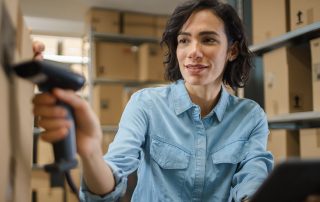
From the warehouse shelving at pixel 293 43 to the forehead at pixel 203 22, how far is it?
2.39 feet

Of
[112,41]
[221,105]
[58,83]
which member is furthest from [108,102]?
[58,83]

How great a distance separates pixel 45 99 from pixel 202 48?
777mm

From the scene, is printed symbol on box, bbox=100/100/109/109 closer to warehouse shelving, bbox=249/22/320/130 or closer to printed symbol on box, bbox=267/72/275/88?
warehouse shelving, bbox=249/22/320/130

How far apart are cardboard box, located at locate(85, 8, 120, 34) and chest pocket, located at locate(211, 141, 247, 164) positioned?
119 inches

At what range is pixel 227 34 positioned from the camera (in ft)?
4.23

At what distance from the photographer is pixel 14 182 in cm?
60

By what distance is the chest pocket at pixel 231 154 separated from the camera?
1.12 m

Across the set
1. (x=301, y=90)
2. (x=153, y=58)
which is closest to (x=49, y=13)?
(x=153, y=58)

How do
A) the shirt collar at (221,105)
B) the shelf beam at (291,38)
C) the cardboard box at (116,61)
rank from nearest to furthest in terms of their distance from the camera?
the shirt collar at (221,105)
the shelf beam at (291,38)
the cardboard box at (116,61)

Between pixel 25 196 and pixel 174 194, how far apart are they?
517mm

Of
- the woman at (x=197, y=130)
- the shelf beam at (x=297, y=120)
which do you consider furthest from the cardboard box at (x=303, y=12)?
the woman at (x=197, y=130)

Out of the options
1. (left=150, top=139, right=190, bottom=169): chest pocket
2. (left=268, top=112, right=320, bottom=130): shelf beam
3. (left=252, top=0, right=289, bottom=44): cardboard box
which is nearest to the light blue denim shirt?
(left=150, top=139, right=190, bottom=169): chest pocket

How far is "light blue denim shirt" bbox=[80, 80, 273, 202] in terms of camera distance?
1103 mm

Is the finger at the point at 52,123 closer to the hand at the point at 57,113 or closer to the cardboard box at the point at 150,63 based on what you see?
the hand at the point at 57,113
